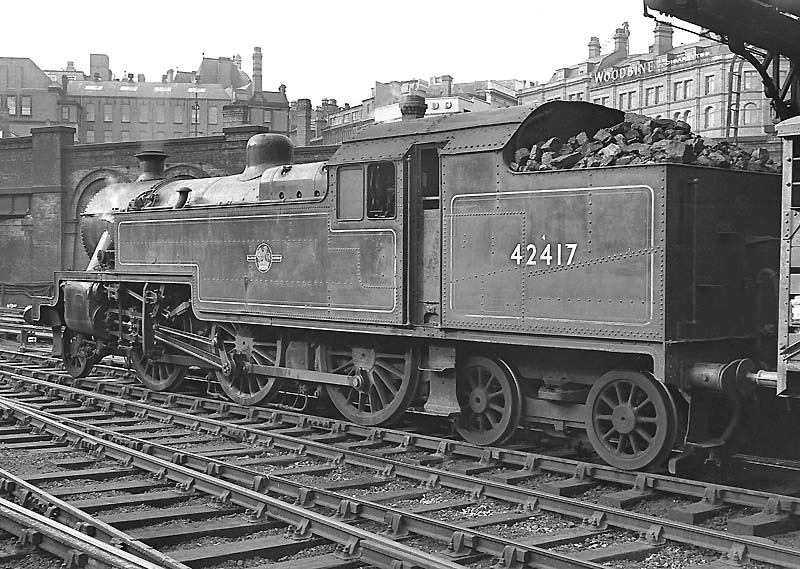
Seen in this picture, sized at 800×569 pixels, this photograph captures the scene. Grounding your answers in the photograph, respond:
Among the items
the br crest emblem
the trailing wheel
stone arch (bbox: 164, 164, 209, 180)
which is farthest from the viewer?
stone arch (bbox: 164, 164, 209, 180)

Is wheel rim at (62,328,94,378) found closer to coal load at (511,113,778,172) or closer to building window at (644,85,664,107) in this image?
coal load at (511,113,778,172)

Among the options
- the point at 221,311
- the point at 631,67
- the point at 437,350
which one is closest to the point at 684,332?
the point at 437,350

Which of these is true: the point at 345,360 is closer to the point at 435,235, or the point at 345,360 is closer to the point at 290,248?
the point at 290,248

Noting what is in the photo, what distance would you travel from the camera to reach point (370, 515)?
6355mm

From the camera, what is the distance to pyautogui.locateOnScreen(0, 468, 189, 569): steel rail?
17.6 feet

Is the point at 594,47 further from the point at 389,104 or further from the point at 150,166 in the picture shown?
the point at 150,166

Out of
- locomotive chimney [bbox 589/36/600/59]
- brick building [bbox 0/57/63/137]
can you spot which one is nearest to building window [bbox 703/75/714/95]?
locomotive chimney [bbox 589/36/600/59]

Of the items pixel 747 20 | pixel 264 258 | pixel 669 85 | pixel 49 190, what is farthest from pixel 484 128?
pixel 669 85

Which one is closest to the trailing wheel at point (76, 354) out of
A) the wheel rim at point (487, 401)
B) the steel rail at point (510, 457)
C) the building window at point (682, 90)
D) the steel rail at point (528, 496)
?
the steel rail at point (510, 457)

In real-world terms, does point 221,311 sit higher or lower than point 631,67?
lower

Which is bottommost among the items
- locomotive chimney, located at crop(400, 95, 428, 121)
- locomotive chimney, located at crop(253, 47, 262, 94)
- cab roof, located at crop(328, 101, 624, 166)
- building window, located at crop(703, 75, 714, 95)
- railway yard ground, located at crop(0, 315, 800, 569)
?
railway yard ground, located at crop(0, 315, 800, 569)

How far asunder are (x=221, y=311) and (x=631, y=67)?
141ft

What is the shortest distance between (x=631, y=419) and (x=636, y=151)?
79.2 inches

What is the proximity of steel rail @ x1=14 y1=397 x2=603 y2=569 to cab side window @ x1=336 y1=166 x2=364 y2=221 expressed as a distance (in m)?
2.67
